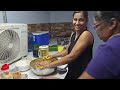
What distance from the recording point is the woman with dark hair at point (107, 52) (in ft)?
2.65

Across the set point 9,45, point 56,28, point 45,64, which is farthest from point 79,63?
point 9,45

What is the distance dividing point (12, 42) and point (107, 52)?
103 centimetres

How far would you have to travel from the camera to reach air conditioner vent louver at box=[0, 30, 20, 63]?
58.4 inches

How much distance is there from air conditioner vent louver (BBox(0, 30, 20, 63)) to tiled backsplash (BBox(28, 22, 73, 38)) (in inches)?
14.8

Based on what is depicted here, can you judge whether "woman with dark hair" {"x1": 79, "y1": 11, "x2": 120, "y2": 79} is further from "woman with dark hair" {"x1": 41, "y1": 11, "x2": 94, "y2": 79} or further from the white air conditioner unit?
the white air conditioner unit

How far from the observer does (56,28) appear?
5.53 ft

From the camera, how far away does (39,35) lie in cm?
190

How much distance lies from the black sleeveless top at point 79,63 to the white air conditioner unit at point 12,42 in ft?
1.80

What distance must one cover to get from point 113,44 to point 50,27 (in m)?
1.16

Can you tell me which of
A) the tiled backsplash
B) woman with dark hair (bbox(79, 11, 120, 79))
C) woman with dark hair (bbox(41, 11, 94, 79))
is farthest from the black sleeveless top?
woman with dark hair (bbox(79, 11, 120, 79))

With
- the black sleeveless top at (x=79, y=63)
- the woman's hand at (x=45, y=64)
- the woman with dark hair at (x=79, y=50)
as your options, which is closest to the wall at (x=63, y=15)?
the woman with dark hair at (x=79, y=50)

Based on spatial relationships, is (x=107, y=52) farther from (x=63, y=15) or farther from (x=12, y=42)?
(x=12, y=42)

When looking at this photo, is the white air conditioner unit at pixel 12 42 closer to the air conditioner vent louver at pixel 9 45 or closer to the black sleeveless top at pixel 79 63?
the air conditioner vent louver at pixel 9 45
